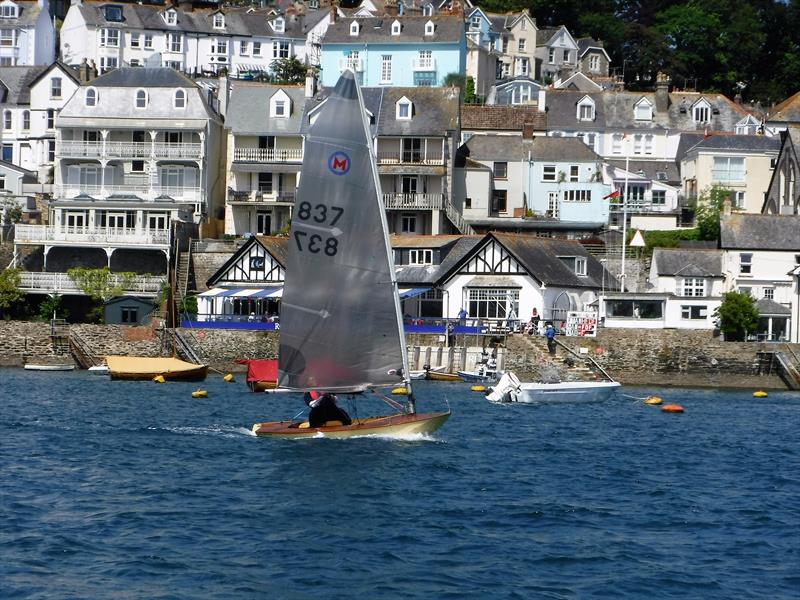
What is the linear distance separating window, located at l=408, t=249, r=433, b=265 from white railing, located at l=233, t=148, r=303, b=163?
44.7ft

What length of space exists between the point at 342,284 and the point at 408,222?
169 feet

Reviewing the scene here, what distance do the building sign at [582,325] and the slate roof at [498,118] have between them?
29.6 m

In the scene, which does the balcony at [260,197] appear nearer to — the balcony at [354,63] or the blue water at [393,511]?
the balcony at [354,63]

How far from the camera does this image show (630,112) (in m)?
110

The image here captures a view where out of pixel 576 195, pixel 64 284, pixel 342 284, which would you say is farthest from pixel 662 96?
pixel 342 284

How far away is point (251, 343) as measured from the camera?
74.2 metres

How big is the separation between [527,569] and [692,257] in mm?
55578

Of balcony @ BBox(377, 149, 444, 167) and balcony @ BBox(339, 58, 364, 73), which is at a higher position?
balcony @ BBox(339, 58, 364, 73)

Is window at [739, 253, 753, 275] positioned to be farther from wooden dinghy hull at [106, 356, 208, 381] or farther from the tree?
wooden dinghy hull at [106, 356, 208, 381]

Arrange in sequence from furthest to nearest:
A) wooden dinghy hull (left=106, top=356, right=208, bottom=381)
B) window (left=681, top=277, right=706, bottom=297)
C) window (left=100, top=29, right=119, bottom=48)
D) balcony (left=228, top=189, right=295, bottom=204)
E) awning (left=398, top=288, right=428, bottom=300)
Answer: window (left=100, top=29, right=119, bottom=48), balcony (left=228, top=189, right=295, bottom=204), window (left=681, top=277, right=706, bottom=297), awning (left=398, top=288, right=428, bottom=300), wooden dinghy hull (left=106, top=356, right=208, bottom=381)

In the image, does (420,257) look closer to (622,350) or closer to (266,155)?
(622,350)

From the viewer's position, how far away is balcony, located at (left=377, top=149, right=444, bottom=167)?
89312 millimetres

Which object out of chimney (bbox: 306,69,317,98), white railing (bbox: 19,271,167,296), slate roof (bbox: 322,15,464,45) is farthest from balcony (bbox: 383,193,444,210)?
slate roof (bbox: 322,15,464,45)

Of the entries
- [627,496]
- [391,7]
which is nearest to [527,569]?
[627,496]
